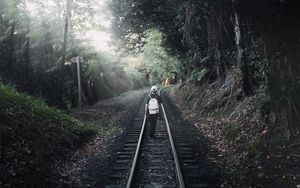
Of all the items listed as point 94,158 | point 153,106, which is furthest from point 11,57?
point 94,158

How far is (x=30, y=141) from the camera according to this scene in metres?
9.88

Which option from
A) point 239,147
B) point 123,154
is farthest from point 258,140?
point 123,154

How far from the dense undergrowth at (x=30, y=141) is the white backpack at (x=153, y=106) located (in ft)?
8.65

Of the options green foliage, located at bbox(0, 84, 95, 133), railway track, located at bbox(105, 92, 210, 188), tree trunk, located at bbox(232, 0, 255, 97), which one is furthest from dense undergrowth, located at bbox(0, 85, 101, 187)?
tree trunk, located at bbox(232, 0, 255, 97)

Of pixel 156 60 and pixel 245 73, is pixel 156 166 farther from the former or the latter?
pixel 156 60

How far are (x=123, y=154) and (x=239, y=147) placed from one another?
3292mm

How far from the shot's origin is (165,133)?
15.2 meters

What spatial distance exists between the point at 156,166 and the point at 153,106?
14.9ft

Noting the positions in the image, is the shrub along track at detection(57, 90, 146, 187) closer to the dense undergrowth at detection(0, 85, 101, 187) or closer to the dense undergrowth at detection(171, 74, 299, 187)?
the dense undergrowth at detection(0, 85, 101, 187)

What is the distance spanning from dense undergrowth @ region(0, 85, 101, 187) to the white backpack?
8.65 feet

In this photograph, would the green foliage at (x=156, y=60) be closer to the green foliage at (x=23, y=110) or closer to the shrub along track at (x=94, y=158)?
the shrub along track at (x=94, y=158)

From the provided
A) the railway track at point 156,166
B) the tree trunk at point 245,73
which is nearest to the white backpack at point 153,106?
the railway track at point 156,166

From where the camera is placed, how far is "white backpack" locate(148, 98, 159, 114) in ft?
46.8

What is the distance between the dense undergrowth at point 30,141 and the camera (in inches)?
328
